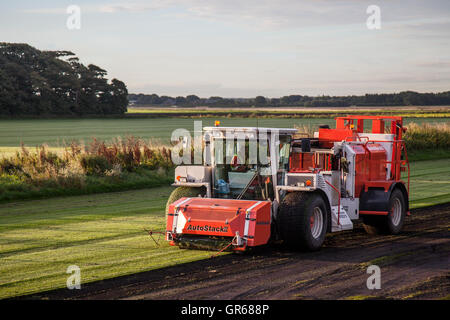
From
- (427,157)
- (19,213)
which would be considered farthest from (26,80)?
(19,213)

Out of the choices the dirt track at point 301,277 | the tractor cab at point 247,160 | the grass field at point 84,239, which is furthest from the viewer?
the tractor cab at point 247,160

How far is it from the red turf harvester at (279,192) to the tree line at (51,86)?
7551cm

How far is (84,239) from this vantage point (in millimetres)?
13477

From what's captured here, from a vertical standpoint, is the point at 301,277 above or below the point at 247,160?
below

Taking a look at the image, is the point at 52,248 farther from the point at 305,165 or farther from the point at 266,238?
the point at 305,165

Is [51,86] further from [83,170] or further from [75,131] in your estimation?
[83,170]

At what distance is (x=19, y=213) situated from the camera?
58.2 ft

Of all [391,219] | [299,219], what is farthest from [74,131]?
[299,219]

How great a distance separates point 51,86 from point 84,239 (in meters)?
82.8

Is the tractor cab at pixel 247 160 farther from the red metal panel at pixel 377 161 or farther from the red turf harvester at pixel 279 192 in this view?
the red metal panel at pixel 377 161

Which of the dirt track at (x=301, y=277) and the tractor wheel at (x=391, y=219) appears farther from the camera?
the tractor wheel at (x=391, y=219)

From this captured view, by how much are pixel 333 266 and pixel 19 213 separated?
10.3 m

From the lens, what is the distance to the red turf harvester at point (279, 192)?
11555 mm

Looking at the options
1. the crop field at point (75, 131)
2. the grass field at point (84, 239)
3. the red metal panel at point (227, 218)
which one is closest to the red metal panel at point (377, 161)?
the red metal panel at point (227, 218)
